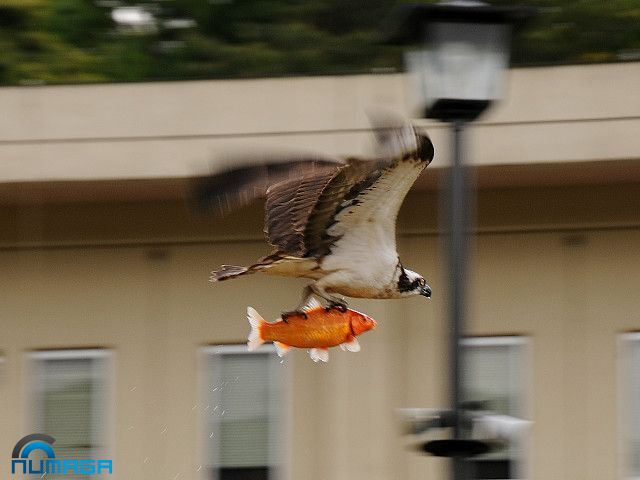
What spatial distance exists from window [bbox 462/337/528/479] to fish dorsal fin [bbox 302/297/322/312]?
434cm

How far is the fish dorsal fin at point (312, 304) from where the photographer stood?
435 cm

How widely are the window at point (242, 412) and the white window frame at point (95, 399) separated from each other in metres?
0.64

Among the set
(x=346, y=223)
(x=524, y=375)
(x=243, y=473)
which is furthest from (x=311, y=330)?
(x=243, y=473)

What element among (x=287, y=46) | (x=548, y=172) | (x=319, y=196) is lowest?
(x=319, y=196)

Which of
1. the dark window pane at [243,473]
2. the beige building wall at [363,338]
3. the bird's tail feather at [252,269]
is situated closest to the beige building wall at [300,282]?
the beige building wall at [363,338]

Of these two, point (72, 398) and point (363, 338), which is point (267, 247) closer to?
point (363, 338)

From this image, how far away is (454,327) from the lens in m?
4.55

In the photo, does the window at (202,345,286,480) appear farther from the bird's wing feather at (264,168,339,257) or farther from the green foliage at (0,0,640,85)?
the bird's wing feather at (264,168,339,257)

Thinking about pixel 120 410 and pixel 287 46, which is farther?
pixel 120 410

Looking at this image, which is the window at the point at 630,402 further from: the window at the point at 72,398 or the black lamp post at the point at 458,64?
the black lamp post at the point at 458,64

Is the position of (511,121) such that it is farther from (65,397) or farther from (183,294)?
(65,397)

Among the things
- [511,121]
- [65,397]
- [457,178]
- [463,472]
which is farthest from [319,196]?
[65,397]

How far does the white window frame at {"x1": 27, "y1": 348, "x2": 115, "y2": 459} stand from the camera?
880 centimetres

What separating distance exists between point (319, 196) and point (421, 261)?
4105mm
